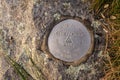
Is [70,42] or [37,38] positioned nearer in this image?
[70,42]

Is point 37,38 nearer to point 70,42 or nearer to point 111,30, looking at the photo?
point 70,42

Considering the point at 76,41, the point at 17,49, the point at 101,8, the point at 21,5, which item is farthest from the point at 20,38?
the point at 101,8

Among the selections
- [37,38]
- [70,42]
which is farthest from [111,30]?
[37,38]

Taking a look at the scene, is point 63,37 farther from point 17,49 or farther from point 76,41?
point 17,49

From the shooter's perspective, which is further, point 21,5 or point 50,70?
point 21,5

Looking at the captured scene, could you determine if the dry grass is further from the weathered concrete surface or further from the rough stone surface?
the rough stone surface

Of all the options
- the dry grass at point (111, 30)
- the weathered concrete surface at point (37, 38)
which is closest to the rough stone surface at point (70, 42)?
the weathered concrete surface at point (37, 38)
